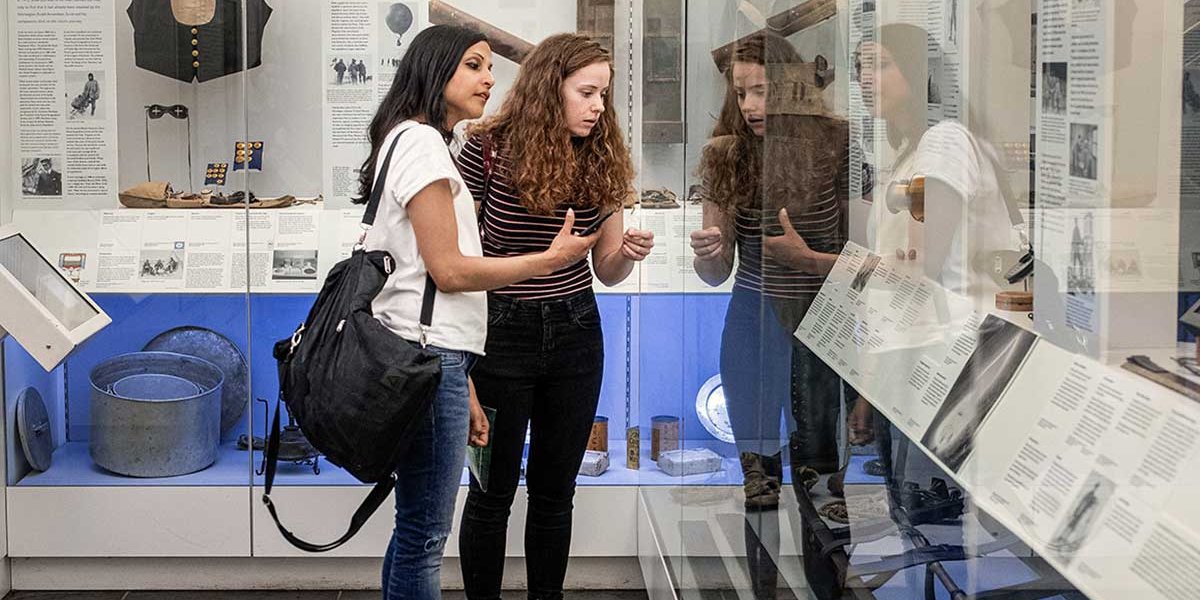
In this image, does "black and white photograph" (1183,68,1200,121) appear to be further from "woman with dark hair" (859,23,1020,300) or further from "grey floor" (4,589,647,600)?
"grey floor" (4,589,647,600)

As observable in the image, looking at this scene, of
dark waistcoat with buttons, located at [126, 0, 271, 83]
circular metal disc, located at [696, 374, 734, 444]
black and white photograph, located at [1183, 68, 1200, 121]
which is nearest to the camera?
black and white photograph, located at [1183, 68, 1200, 121]

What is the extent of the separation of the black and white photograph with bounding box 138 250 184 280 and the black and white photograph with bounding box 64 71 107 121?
41 cm

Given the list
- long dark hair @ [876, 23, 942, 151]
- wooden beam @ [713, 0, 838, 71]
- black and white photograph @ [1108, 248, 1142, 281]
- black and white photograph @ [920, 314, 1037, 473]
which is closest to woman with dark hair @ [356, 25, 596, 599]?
wooden beam @ [713, 0, 838, 71]

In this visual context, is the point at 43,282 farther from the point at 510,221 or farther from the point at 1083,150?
the point at 1083,150

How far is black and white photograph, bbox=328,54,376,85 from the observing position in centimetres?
391

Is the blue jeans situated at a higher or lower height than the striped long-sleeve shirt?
lower

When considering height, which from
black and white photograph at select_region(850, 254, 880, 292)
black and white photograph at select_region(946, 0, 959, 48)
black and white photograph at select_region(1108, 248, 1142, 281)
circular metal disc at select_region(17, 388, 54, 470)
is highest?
black and white photograph at select_region(946, 0, 959, 48)

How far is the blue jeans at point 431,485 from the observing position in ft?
8.02

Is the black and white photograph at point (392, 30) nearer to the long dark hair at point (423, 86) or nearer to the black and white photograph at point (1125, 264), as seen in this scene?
the long dark hair at point (423, 86)

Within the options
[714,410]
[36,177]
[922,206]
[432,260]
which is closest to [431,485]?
[432,260]

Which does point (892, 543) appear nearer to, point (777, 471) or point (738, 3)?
point (777, 471)

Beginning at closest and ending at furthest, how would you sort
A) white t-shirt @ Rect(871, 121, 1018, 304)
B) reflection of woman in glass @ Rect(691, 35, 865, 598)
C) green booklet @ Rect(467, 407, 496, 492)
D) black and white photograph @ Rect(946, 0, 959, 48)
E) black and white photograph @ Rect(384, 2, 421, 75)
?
white t-shirt @ Rect(871, 121, 1018, 304), black and white photograph @ Rect(946, 0, 959, 48), reflection of woman in glass @ Rect(691, 35, 865, 598), green booklet @ Rect(467, 407, 496, 492), black and white photograph @ Rect(384, 2, 421, 75)

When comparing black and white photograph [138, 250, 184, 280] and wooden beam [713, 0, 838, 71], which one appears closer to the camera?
wooden beam [713, 0, 838, 71]

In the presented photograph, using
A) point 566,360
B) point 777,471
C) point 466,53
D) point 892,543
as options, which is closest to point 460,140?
point 566,360
